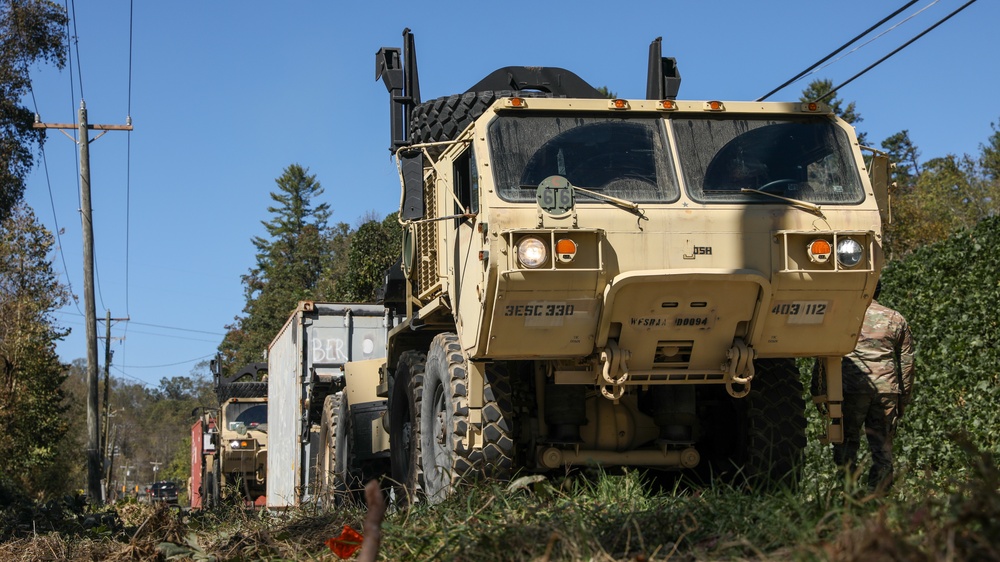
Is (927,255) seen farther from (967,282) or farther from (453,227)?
(453,227)

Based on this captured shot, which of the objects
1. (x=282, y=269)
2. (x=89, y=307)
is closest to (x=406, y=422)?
(x=89, y=307)

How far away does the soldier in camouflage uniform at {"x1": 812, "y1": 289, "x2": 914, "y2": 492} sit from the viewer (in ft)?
29.0

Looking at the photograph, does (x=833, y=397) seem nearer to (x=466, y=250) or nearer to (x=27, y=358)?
(x=466, y=250)

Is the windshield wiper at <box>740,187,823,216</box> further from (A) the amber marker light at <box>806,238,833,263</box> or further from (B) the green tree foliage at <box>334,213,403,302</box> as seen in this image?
(B) the green tree foliage at <box>334,213,403,302</box>

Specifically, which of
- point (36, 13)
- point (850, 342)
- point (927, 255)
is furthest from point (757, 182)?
point (36, 13)

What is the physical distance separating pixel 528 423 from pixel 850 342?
2211 millimetres

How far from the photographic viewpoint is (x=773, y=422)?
7.99 m

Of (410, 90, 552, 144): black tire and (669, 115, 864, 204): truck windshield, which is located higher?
(410, 90, 552, 144): black tire

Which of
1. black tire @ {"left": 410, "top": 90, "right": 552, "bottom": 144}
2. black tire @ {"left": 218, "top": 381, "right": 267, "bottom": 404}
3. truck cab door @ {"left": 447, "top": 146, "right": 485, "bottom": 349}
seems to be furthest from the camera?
black tire @ {"left": 218, "top": 381, "right": 267, "bottom": 404}

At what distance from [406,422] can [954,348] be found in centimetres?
529

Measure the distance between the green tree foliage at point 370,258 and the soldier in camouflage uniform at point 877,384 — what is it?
2095 centimetres

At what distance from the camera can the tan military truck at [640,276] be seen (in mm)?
7012

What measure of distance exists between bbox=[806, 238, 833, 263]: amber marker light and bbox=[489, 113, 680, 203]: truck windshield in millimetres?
887

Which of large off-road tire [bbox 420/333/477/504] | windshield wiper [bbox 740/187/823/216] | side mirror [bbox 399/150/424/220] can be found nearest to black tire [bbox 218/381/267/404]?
large off-road tire [bbox 420/333/477/504]
